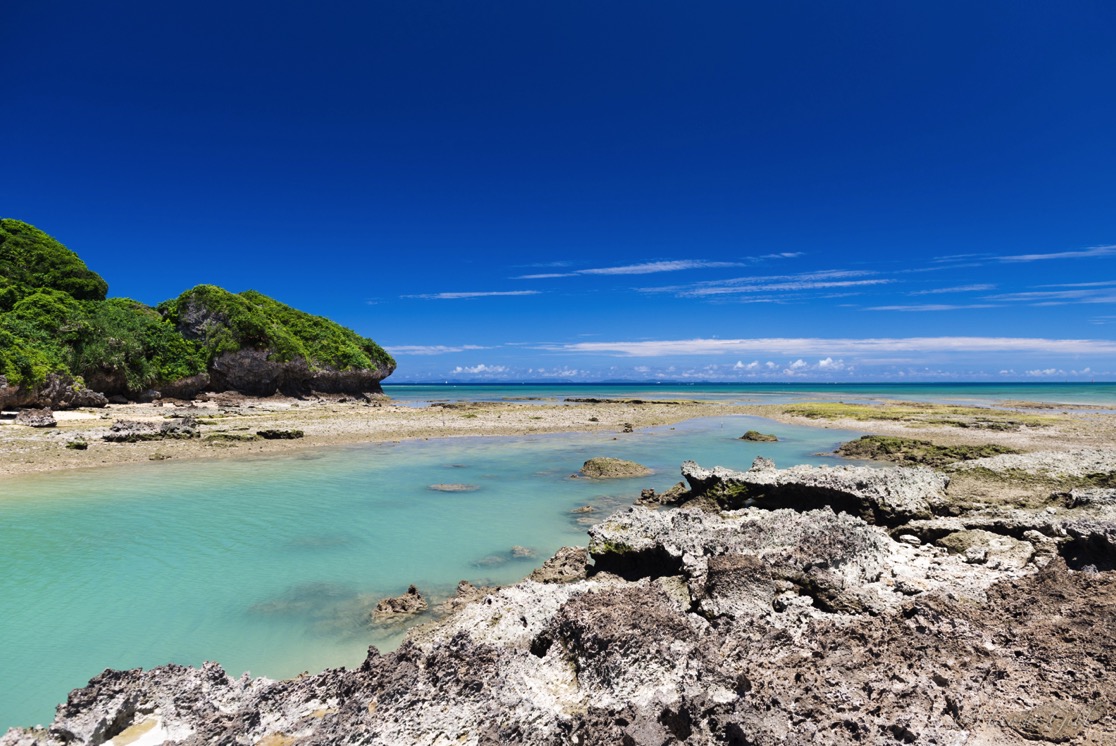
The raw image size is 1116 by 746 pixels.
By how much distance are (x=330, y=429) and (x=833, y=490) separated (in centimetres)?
2864

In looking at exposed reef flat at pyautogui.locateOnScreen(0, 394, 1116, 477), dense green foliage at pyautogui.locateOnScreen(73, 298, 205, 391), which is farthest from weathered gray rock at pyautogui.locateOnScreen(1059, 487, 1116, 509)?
dense green foliage at pyautogui.locateOnScreen(73, 298, 205, 391)

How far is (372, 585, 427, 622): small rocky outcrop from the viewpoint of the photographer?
26.3 ft

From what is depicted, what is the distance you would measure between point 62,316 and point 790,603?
53626mm

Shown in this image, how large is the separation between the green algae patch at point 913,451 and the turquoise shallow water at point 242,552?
925cm

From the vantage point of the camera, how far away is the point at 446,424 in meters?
38.0

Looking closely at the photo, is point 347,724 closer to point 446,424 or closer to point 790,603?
point 790,603

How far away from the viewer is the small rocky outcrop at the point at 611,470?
1923cm

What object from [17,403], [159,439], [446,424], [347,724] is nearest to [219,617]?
[347,724]

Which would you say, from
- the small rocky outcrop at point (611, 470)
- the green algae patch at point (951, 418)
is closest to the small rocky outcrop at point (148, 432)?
the small rocky outcrop at point (611, 470)

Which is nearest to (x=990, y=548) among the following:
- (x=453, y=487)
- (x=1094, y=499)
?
(x=1094, y=499)

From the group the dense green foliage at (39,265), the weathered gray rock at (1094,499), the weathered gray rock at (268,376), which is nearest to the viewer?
the weathered gray rock at (1094,499)

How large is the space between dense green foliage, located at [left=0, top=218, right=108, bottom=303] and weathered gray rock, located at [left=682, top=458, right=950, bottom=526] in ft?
179

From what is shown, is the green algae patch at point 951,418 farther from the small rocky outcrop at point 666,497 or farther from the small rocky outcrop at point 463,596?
the small rocky outcrop at point 463,596

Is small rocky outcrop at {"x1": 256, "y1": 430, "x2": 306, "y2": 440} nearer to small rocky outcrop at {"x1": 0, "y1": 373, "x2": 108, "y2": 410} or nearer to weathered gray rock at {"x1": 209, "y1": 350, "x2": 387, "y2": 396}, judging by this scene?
small rocky outcrop at {"x1": 0, "y1": 373, "x2": 108, "y2": 410}
